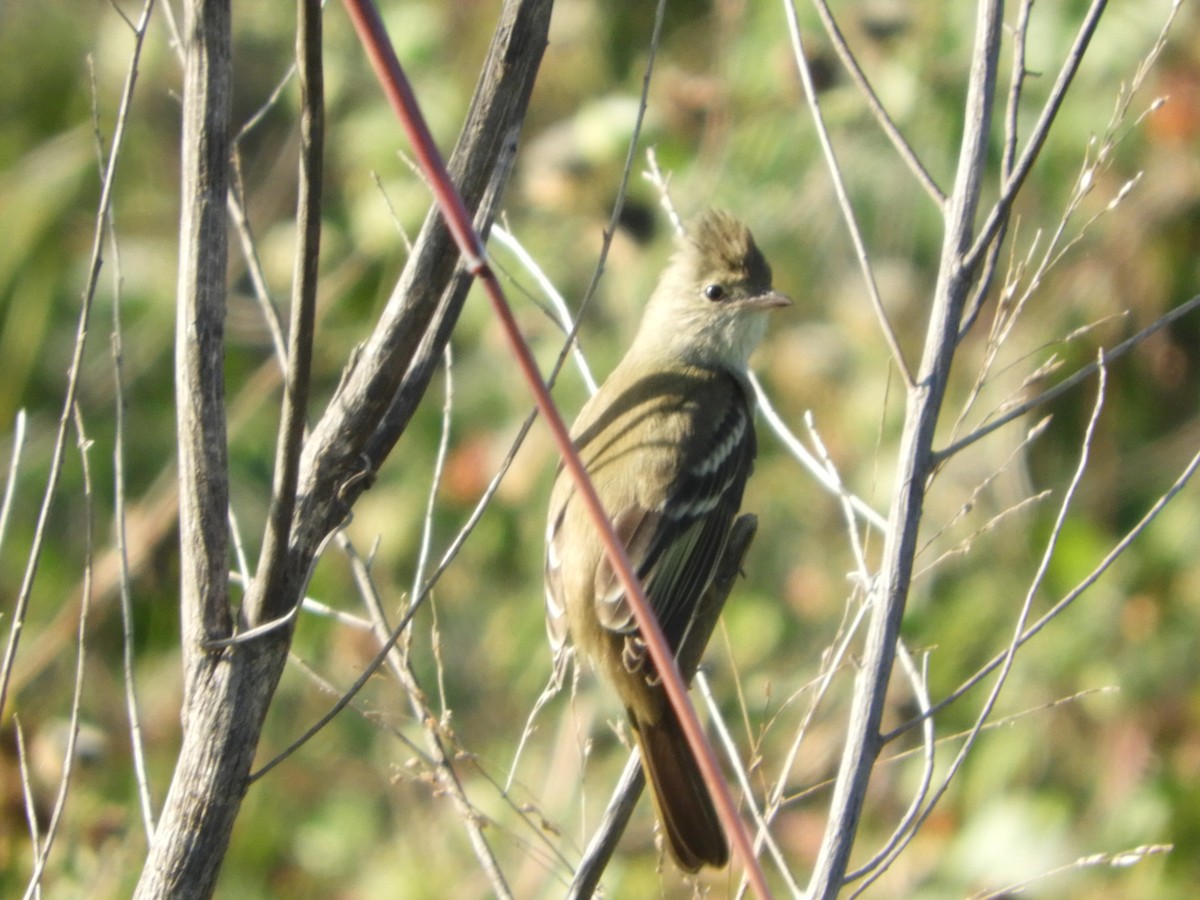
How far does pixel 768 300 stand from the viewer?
14.6ft

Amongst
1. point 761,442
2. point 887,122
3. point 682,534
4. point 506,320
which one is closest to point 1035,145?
point 887,122

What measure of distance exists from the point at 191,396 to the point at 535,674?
13.1 ft

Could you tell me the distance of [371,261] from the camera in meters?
6.15

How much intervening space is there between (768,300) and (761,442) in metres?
1.73

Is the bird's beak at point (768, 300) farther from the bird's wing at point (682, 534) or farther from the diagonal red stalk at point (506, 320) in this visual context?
the diagonal red stalk at point (506, 320)

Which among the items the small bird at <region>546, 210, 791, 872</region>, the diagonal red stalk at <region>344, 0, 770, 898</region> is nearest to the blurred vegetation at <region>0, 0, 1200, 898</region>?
the small bird at <region>546, 210, 791, 872</region>

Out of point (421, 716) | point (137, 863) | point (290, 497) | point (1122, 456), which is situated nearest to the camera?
point (290, 497)

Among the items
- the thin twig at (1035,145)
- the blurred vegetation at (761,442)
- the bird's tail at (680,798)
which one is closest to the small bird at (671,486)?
the bird's tail at (680,798)

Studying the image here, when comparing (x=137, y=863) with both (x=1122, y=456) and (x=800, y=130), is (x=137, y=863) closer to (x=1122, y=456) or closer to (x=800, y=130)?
(x=800, y=130)

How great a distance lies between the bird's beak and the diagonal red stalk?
9.88 ft

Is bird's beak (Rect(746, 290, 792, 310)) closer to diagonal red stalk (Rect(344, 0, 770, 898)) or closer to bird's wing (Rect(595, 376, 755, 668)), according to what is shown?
bird's wing (Rect(595, 376, 755, 668))

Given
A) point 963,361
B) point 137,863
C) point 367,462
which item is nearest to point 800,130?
point 963,361

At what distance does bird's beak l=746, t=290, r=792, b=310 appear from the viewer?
4.42m

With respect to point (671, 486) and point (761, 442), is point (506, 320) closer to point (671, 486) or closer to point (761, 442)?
point (671, 486)
